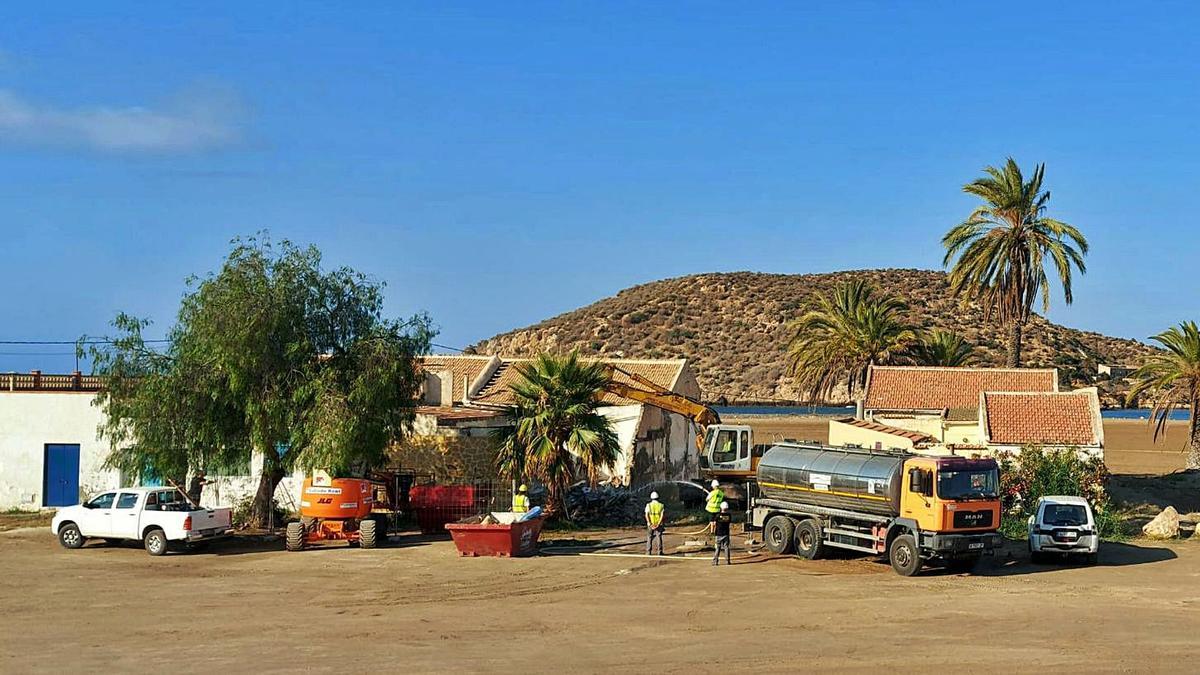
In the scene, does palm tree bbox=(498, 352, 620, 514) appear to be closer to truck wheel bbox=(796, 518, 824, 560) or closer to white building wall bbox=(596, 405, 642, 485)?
white building wall bbox=(596, 405, 642, 485)

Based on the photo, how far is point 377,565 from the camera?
2730cm

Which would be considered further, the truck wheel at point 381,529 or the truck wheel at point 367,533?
the truck wheel at point 381,529

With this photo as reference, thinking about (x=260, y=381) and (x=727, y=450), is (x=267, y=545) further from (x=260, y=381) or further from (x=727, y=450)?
(x=727, y=450)

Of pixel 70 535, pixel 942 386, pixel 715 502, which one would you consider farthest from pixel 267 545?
pixel 942 386

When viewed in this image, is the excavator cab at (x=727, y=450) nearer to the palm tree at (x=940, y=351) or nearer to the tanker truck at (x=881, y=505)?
the tanker truck at (x=881, y=505)

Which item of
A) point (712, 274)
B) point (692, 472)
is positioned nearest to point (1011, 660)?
point (692, 472)

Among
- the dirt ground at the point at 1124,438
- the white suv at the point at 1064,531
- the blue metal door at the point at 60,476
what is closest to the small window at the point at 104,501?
the blue metal door at the point at 60,476

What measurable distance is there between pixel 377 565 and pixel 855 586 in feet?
35.6

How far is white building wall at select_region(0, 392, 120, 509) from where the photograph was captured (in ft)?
121

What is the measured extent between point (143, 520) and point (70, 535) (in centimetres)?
239

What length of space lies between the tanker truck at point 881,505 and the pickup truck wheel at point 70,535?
17303mm

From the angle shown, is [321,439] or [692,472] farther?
[692,472]

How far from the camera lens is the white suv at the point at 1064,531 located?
27688 mm

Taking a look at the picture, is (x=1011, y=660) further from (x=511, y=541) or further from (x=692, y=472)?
Result: (x=692, y=472)
